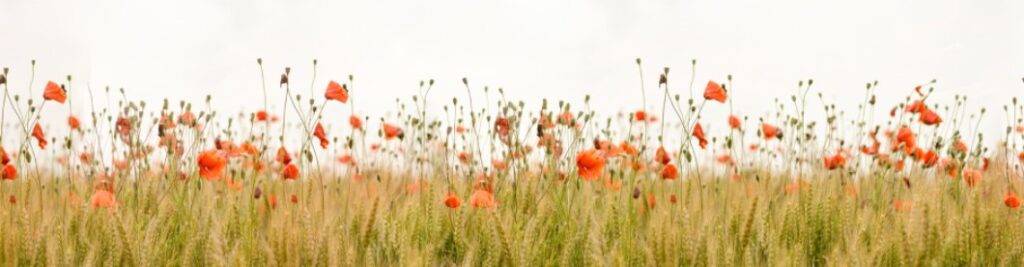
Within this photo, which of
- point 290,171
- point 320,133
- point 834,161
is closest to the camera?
point 290,171

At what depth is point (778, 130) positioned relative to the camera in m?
4.11

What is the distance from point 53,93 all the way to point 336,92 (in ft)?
2.65

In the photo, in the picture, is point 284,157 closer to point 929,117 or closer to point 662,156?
point 662,156

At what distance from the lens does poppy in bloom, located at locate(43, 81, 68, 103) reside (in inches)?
125

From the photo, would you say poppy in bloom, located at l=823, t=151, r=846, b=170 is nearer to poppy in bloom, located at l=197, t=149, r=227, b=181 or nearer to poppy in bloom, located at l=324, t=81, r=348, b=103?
poppy in bloom, located at l=324, t=81, r=348, b=103

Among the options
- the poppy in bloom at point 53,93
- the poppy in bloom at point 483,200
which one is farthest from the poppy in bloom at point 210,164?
the poppy in bloom at point 483,200

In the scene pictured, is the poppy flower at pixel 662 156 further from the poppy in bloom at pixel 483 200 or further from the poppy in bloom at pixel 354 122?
the poppy in bloom at pixel 354 122

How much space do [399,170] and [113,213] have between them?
1959 mm

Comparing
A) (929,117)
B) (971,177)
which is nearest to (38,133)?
(971,177)

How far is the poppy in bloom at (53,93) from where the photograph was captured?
125 inches

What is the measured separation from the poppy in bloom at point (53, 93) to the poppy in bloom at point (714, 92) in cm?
185

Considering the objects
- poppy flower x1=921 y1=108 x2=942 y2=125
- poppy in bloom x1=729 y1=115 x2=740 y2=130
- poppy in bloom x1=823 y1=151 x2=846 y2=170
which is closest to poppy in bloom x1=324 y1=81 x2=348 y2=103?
poppy in bloom x1=729 y1=115 x2=740 y2=130

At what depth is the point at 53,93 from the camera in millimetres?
3178

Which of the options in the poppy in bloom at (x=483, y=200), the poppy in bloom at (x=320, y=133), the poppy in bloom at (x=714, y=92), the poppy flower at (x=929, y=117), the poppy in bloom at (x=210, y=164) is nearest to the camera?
the poppy in bloom at (x=483, y=200)
